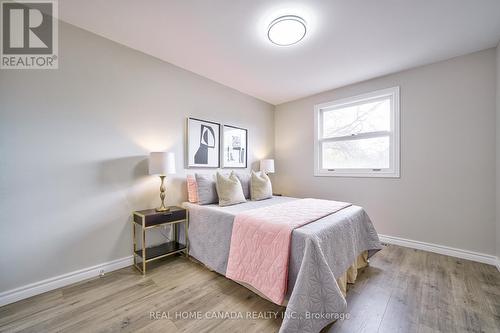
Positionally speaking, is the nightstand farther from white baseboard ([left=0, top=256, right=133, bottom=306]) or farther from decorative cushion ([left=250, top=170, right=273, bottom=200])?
decorative cushion ([left=250, top=170, right=273, bottom=200])

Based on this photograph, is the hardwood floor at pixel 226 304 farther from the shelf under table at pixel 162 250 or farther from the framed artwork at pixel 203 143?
the framed artwork at pixel 203 143

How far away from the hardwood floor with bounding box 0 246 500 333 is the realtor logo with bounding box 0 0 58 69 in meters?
2.05

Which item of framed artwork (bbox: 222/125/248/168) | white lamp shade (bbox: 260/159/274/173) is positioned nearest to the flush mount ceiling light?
framed artwork (bbox: 222/125/248/168)

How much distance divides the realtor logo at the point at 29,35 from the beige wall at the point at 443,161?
384cm

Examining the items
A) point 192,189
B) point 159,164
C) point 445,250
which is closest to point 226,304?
point 192,189

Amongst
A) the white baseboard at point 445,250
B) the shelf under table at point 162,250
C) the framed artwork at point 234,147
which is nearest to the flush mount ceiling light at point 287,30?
the framed artwork at point 234,147

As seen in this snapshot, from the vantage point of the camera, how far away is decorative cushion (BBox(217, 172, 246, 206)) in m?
2.49

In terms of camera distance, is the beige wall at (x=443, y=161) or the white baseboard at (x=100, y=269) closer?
the white baseboard at (x=100, y=269)

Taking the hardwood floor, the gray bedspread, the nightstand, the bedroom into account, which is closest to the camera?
the gray bedspread

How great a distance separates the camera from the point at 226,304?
160cm

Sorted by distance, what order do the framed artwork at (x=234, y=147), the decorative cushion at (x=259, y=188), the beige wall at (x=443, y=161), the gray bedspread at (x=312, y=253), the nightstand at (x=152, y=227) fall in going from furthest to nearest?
the framed artwork at (x=234, y=147) < the decorative cushion at (x=259, y=188) < the beige wall at (x=443, y=161) < the nightstand at (x=152, y=227) < the gray bedspread at (x=312, y=253)

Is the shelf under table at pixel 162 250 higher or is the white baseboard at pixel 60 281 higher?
the shelf under table at pixel 162 250

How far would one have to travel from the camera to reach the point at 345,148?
3.37 meters

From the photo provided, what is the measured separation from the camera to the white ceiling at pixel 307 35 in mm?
1675
